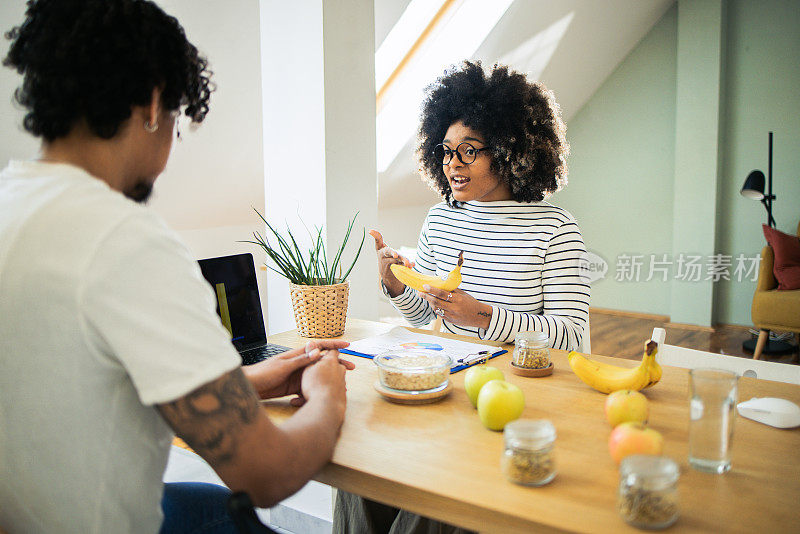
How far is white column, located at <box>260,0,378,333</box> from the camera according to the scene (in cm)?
216

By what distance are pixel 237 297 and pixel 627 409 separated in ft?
3.41

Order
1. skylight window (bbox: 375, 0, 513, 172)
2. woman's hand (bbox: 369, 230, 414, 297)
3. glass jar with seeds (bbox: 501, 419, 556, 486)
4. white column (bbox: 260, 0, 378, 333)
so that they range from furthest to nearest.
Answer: skylight window (bbox: 375, 0, 513, 172) → white column (bbox: 260, 0, 378, 333) → woman's hand (bbox: 369, 230, 414, 297) → glass jar with seeds (bbox: 501, 419, 556, 486)

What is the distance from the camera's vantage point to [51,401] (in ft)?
2.60

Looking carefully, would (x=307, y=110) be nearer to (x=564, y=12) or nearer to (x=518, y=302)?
(x=518, y=302)

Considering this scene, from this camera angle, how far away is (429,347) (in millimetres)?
1541

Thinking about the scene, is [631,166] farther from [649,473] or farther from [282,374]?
[649,473]

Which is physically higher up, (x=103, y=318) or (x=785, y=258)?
(x=103, y=318)

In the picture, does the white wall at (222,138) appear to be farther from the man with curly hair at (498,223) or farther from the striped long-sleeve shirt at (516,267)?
the striped long-sleeve shirt at (516,267)

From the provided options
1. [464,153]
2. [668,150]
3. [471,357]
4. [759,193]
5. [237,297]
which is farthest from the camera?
[668,150]

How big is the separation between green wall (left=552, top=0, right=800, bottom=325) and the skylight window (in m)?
2.13

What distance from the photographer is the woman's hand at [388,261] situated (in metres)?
1.93

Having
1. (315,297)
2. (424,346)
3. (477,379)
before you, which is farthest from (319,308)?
(477,379)

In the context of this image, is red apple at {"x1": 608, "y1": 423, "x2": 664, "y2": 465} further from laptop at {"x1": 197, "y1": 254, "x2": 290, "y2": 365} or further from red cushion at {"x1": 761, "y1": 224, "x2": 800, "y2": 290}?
red cushion at {"x1": 761, "y1": 224, "x2": 800, "y2": 290}

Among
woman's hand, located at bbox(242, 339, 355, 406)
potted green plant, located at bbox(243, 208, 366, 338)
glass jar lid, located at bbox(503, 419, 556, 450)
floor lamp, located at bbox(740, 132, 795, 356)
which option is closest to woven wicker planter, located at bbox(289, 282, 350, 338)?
potted green plant, located at bbox(243, 208, 366, 338)
